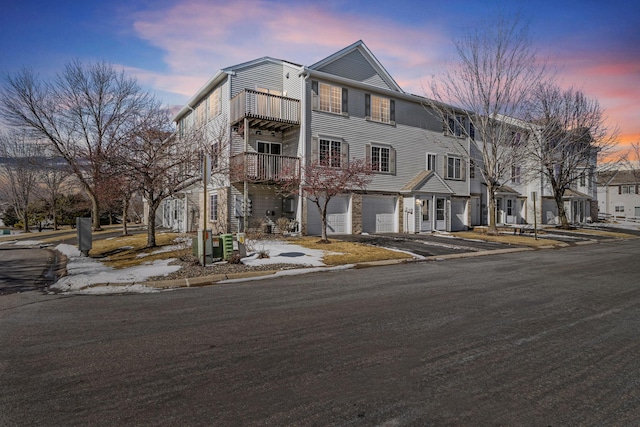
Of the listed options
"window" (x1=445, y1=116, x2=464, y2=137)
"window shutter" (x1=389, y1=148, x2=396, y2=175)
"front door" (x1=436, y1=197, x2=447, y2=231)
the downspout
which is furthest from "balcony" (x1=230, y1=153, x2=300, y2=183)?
"window" (x1=445, y1=116, x2=464, y2=137)

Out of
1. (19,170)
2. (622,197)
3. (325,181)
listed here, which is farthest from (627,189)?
(19,170)

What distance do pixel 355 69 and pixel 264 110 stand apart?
7668 millimetres

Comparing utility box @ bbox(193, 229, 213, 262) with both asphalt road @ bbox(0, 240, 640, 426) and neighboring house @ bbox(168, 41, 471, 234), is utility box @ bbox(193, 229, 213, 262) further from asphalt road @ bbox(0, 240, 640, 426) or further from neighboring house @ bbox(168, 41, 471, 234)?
neighboring house @ bbox(168, 41, 471, 234)

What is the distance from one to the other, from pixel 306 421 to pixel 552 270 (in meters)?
10.3

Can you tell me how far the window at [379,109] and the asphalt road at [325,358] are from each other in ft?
58.5

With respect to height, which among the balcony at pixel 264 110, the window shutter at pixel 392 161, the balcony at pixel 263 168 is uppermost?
the balcony at pixel 264 110

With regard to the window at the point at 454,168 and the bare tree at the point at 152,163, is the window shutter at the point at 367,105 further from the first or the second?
the bare tree at the point at 152,163

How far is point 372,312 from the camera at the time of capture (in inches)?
236

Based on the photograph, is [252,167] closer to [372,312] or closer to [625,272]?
[372,312]

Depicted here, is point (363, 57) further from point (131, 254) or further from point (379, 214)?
point (131, 254)

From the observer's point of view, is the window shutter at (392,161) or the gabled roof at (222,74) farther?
the window shutter at (392,161)

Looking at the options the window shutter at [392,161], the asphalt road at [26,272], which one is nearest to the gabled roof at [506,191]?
the window shutter at [392,161]

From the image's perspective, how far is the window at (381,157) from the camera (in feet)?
76.2

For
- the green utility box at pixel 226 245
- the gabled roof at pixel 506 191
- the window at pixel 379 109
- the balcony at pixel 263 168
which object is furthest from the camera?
the gabled roof at pixel 506 191
